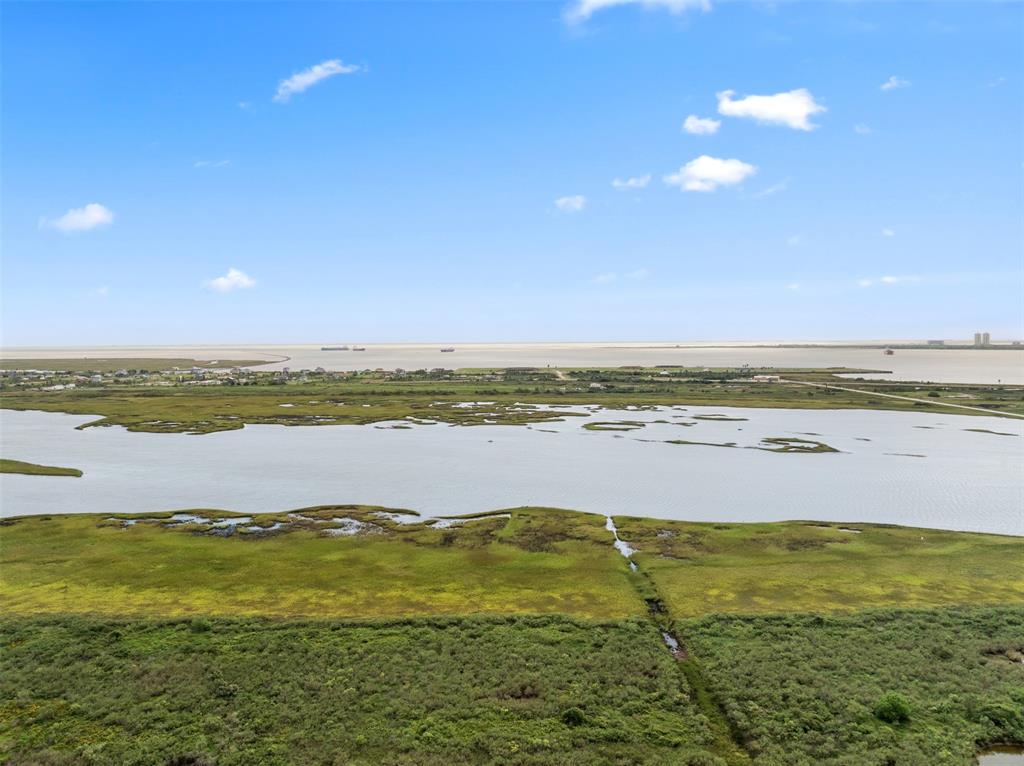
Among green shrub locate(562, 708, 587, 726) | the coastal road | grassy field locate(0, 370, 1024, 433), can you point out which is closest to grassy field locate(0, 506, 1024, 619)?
green shrub locate(562, 708, 587, 726)

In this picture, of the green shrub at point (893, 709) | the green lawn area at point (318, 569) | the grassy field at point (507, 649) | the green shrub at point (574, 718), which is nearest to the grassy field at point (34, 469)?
the green lawn area at point (318, 569)

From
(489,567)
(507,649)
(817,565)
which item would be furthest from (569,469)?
(507,649)

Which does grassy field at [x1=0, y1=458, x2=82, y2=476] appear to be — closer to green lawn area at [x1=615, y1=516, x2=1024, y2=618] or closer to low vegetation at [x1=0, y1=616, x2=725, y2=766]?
low vegetation at [x1=0, y1=616, x2=725, y2=766]

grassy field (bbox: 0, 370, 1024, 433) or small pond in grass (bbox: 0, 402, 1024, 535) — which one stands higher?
grassy field (bbox: 0, 370, 1024, 433)

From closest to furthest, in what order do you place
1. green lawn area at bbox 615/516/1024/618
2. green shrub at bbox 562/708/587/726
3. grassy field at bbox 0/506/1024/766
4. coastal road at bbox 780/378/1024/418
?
grassy field at bbox 0/506/1024/766, green shrub at bbox 562/708/587/726, green lawn area at bbox 615/516/1024/618, coastal road at bbox 780/378/1024/418

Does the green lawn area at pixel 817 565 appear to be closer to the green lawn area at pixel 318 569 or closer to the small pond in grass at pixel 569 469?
the green lawn area at pixel 318 569

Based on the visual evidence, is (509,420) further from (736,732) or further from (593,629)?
(736,732)
